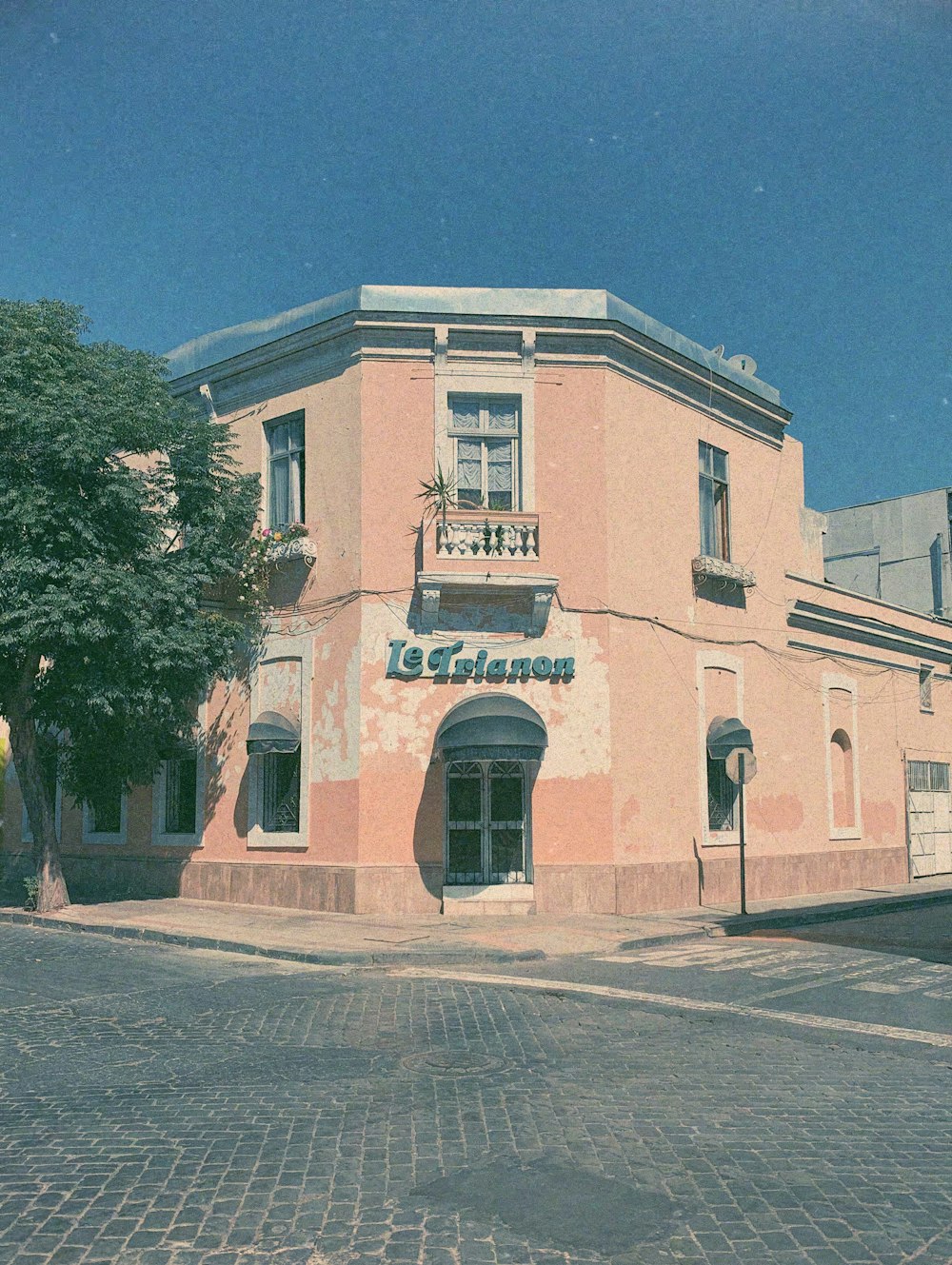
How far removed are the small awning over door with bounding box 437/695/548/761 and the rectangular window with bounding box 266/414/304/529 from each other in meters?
4.81

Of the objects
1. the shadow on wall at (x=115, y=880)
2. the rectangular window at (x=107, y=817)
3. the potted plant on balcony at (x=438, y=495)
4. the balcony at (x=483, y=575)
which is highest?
the potted plant on balcony at (x=438, y=495)

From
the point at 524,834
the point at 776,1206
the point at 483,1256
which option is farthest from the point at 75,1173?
the point at 524,834

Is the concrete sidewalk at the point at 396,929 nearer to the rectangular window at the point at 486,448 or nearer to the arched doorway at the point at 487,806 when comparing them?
the arched doorway at the point at 487,806

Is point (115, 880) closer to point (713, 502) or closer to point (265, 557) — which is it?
point (265, 557)

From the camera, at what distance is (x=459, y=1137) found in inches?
237

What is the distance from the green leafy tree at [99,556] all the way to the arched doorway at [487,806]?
13.4 ft

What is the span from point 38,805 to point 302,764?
13.6 ft

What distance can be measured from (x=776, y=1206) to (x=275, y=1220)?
7.27 feet

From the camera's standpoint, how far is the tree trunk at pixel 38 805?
17484mm

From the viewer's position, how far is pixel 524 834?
17422mm

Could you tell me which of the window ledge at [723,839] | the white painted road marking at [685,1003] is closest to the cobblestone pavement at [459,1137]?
the white painted road marking at [685,1003]

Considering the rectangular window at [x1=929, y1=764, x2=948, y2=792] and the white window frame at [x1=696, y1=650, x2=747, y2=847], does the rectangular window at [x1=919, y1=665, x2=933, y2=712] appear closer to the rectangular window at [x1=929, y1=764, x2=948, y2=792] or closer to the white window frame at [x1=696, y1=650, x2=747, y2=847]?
the rectangular window at [x1=929, y1=764, x2=948, y2=792]

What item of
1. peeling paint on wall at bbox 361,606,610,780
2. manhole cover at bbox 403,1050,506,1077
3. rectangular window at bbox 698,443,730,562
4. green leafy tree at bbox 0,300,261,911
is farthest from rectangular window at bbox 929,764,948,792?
manhole cover at bbox 403,1050,506,1077

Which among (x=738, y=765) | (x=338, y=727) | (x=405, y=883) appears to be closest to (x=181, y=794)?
(x=338, y=727)
